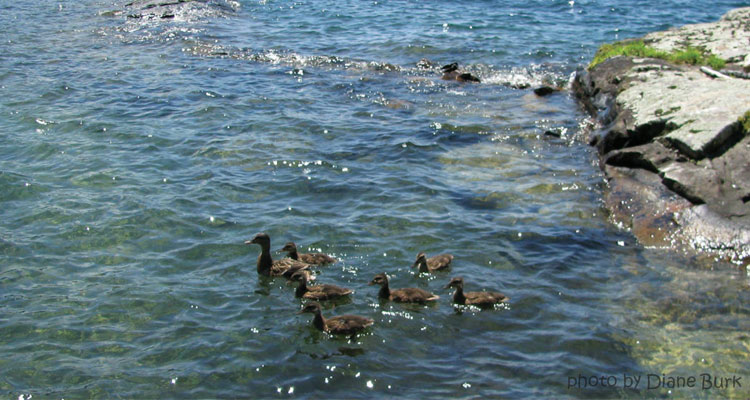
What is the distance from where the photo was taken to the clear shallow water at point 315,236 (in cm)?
895

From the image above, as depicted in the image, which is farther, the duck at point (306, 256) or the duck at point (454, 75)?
the duck at point (454, 75)

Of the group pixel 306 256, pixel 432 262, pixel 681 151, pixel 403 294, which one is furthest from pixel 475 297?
pixel 681 151

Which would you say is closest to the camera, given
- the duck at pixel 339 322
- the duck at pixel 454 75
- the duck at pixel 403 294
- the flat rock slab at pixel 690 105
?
the duck at pixel 339 322

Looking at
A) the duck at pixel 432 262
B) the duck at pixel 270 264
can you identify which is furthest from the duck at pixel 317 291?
the duck at pixel 432 262

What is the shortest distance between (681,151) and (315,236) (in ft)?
24.4

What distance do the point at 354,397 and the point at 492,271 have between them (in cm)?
395

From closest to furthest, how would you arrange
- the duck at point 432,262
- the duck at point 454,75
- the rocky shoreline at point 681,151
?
1. the duck at point 432,262
2. the rocky shoreline at point 681,151
3. the duck at point 454,75

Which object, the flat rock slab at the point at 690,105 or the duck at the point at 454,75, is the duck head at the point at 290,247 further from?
the duck at the point at 454,75

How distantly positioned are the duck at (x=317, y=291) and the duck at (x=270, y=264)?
338 millimetres

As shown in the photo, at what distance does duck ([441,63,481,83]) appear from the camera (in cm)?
2195

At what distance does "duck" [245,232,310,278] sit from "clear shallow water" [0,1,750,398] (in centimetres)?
24

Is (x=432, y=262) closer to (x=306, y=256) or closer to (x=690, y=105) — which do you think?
(x=306, y=256)

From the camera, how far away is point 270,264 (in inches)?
442

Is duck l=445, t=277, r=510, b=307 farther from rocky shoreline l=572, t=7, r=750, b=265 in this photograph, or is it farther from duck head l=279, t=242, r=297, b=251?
rocky shoreline l=572, t=7, r=750, b=265
